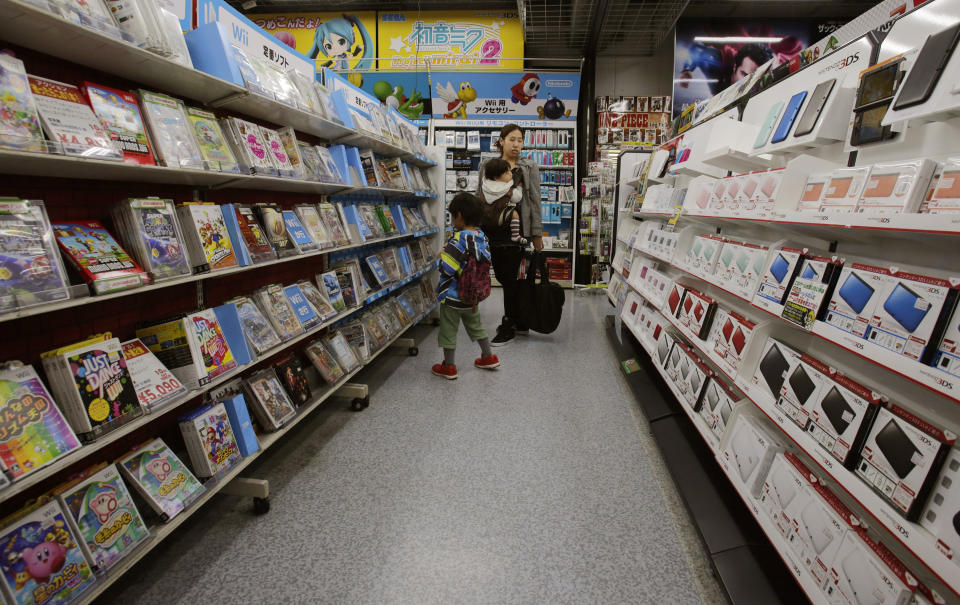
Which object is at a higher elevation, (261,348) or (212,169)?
(212,169)

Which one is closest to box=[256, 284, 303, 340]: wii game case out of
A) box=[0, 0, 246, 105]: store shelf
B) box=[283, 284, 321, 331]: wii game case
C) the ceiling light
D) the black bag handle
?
box=[283, 284, 321, 331]: wii game case

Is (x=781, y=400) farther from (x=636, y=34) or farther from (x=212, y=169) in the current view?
(x=636, y=34)

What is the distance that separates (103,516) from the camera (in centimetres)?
138

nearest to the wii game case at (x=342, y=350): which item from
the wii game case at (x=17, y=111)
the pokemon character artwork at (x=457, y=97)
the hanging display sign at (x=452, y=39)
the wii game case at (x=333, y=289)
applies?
the wii game case at (x=333, y=289)

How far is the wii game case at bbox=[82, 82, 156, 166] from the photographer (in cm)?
144

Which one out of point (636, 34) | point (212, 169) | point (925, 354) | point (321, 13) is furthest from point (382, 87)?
point (925, 354)

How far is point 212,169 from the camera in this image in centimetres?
176

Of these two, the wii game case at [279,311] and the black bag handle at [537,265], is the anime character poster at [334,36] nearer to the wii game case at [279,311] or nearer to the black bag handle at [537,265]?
the black bag handle at [537,265]

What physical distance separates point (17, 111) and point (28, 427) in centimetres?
83

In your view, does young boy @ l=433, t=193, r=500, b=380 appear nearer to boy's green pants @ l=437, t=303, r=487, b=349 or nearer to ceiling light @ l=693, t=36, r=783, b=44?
boy's green pants @ l=437, t=303, r=487, b=349

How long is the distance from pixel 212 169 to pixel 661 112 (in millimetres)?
7234

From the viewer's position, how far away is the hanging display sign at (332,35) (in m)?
7.48

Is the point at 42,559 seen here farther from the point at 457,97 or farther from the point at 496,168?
the point at 457,97

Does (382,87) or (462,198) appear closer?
(462,198)
